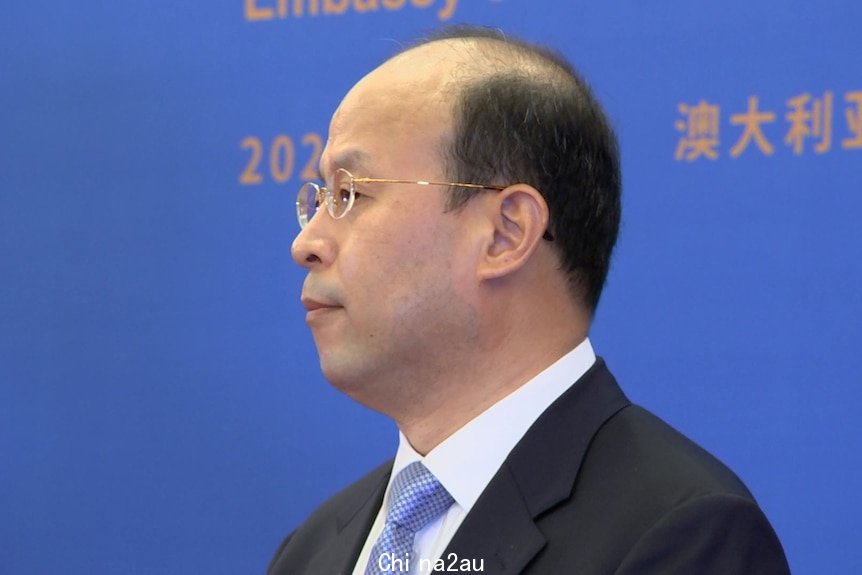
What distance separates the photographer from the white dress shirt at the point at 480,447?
4.46 ft

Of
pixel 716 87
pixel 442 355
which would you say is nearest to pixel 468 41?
pixel 442 355

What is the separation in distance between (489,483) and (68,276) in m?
1.22

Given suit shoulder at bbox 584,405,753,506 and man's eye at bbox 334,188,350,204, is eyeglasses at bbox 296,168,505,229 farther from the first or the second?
suit shoulder at bbox 584,405,753,506

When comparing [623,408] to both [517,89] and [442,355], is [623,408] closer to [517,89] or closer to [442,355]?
[442,355]

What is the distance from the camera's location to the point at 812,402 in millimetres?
1811

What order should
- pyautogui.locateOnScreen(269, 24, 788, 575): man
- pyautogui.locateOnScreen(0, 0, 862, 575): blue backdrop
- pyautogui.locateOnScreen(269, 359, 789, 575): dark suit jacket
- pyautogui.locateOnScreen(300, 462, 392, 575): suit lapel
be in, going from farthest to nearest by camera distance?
1. pyautogui.locateOnScreen(0, 0, 862, 575): blue backdrop
2. pyautogui.locateOnScreen(300, 462, 392, 575): suit lapel
3. pyautogui.locateOnScreen(269, 24, 788, 575): man
4. pyautogui.locateOnScreen(269, 359, 789, 575): dark suit jacket

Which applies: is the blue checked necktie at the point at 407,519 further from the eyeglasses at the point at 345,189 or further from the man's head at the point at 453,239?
the eyeglasses at the point at 345,189

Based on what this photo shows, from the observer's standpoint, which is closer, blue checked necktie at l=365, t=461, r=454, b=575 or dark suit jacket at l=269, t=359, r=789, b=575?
dark suit jacket at l=269, t=359, r=789, b=575

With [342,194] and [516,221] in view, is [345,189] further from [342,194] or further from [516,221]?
[516,221]

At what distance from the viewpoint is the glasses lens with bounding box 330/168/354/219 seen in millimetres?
1433

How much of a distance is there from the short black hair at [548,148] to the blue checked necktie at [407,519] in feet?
0.88

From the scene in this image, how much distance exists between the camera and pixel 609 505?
1.26 m

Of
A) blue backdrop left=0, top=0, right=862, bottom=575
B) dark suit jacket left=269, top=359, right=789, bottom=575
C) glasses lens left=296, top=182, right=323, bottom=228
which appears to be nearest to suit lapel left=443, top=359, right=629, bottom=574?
dark suit jacket left=269, top=359, right=789, bottom=575

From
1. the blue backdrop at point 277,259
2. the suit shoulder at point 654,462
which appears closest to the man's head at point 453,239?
the suit shoulder at point 654,462
